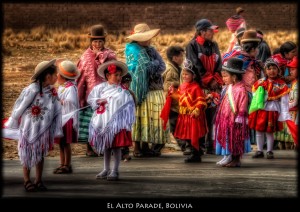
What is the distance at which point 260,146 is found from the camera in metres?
15.6

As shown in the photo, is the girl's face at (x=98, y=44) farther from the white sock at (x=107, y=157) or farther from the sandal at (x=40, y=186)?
the sandal at (x=40, y=186)

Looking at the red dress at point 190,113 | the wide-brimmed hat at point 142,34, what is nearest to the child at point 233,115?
the red dress at point 190,113

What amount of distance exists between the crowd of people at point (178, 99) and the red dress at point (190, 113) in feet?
0.05

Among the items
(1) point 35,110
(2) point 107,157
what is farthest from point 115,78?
(1) point 35,110

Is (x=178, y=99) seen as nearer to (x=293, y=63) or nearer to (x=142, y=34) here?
(x=142, y=34)

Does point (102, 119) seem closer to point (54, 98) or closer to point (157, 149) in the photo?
point (54, 98)

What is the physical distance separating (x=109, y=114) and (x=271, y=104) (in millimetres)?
3451

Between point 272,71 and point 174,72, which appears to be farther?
point 174,72

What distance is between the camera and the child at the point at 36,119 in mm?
11656

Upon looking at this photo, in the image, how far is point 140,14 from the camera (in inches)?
1400

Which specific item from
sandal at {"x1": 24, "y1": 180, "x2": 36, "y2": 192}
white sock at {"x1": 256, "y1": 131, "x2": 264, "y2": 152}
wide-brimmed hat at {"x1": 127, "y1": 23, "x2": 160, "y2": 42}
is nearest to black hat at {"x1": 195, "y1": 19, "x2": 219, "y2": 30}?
wide-brimmed hat at {"x1": 127, "y1": 23, "x2": 160, "y2": 42}

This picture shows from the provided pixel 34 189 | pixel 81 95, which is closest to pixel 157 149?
pixel 81 95

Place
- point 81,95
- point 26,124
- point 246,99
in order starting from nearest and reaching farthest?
point 26,124, point 246,99, point 81,95

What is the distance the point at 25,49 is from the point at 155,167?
1567cm
